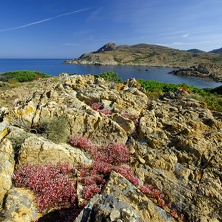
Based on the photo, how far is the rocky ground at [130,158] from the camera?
5691mm

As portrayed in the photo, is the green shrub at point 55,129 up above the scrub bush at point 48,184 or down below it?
above

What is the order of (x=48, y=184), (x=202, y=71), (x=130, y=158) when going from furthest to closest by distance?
(x=202, y=71), (x=130, y=158), (x=48, y=184)

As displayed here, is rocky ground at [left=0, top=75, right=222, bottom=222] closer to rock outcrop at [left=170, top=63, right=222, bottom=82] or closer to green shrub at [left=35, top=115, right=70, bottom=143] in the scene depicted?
green shrub at [left=35, top=115, right=70, bottom=143]

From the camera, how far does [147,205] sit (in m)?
5.85

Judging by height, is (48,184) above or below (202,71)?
above

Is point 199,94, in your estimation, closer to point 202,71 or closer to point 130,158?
point 130,158

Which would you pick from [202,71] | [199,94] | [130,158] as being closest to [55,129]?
[130,158]

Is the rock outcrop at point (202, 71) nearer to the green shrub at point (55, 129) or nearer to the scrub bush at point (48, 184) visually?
the green shrub at point (55, 129)

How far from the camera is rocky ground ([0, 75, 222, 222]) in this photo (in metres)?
5.69

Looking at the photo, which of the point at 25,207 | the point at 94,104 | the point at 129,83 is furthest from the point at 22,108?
the point at 129,83

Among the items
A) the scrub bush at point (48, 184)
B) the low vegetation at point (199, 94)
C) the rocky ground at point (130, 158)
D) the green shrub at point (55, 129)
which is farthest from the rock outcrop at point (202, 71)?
the scrub bush at point (48, 184)

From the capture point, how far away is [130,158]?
863 centimetres

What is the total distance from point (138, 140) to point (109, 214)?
5.81 metres

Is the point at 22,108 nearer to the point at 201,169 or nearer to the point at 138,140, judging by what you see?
the point at 138,140
